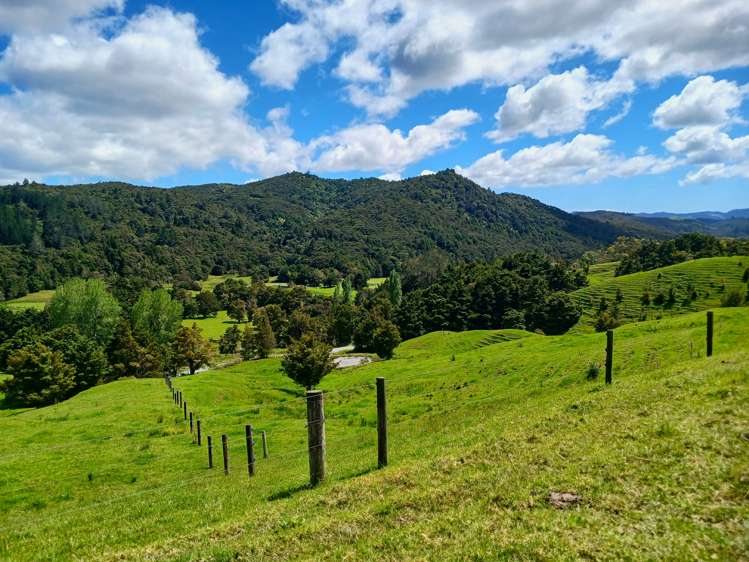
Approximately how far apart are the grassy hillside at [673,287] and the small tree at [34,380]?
119 m

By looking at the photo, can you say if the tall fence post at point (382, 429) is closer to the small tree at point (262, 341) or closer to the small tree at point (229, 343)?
the small tree at point (262, 341)

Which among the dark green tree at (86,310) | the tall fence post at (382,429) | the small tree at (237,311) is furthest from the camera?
the small tree at (237,311)

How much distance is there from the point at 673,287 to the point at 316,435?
142816 millimetres

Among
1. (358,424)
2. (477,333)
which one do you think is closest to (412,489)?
(358,424)

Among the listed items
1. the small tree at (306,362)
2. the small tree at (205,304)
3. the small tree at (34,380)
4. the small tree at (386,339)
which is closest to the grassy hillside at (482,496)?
the small tree at (306,362)

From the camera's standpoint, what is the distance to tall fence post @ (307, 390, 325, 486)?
11125 millimetres

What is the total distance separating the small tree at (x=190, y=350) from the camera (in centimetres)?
9119

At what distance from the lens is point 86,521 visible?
12.5 metres

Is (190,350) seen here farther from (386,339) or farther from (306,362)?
(306,362)

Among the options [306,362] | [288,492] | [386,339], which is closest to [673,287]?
[386,339]

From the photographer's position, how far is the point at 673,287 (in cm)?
12569

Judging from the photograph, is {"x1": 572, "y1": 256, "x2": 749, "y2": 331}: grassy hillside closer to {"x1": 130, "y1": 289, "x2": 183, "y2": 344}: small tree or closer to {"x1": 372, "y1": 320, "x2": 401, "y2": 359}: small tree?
{"x1": 372, "y1": 320, "x2": 401, "y2": 359}: small tree

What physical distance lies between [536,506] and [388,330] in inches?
3288

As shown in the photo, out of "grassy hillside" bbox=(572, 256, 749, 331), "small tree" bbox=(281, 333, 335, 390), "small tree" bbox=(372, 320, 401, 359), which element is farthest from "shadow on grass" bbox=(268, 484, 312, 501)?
"grassy hillside" bbox=(572, 256, 749, 331)
